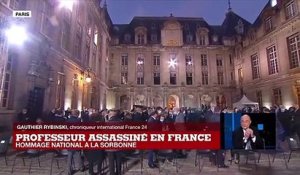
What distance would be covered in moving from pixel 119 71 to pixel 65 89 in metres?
17.7

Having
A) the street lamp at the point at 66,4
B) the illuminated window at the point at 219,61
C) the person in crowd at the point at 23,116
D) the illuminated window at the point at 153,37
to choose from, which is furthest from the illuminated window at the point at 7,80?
the illuminated window at the point at 219,61

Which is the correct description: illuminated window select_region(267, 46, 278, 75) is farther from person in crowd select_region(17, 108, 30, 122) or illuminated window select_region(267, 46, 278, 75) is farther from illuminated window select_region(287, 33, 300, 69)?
person in crowd select_region(17, 108, 30, 122)

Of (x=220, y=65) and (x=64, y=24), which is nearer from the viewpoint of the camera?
(x=64, y=24)

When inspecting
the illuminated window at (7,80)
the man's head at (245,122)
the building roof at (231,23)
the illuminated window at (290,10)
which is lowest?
the man's head at (245,122)

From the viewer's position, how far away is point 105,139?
5.40 metres

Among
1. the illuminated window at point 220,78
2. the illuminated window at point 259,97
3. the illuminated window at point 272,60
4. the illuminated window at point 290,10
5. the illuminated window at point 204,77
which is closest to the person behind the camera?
the illuminated window at point 290,10

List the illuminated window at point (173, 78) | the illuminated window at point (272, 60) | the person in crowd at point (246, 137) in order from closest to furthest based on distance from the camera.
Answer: the person in crowd at point (246, 137) → the illuminated window at point (272, 60) → the illuminated window at point (173, 78)

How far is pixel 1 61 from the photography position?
23.2 feet

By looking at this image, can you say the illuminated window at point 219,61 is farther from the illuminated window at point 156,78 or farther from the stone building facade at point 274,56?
the illuminated window at point 156,78

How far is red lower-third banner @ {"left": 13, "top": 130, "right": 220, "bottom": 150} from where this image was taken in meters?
5.45

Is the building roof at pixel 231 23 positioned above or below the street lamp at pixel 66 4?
above

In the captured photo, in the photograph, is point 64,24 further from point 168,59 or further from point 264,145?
point 168,59

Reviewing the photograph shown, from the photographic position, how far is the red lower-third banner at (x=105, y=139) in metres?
5.45

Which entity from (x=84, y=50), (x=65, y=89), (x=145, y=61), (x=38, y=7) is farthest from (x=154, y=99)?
(x=38, y=7)
